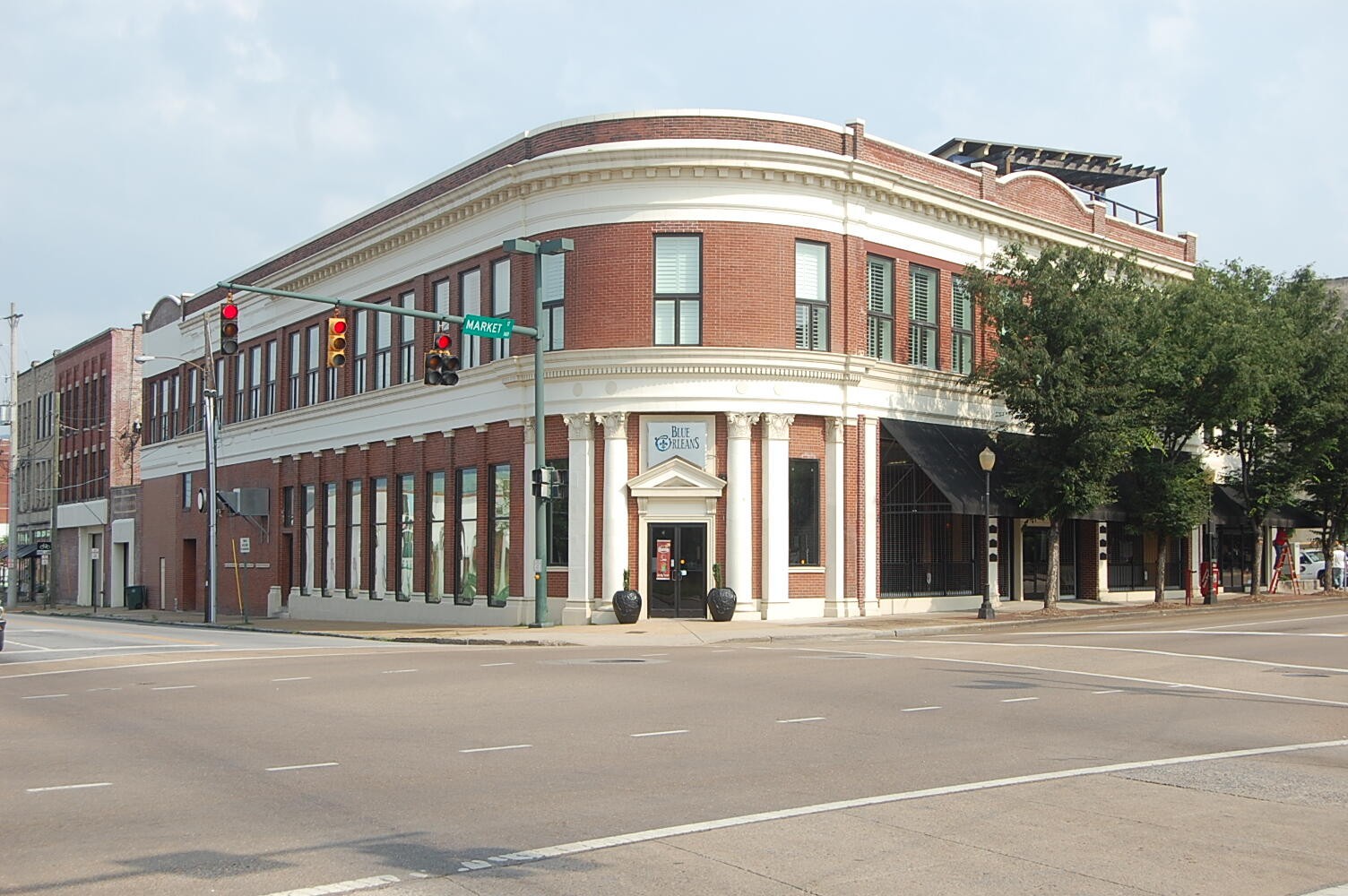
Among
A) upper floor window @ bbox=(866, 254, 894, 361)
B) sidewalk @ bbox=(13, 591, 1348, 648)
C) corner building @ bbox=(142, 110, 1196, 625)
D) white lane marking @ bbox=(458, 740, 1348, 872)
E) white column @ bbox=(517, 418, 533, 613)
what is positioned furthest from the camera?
upper floor window @ bbox=(866, 254, 894, 361)

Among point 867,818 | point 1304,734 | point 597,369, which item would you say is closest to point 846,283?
point 597,369

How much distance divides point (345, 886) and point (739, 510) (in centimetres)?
2569

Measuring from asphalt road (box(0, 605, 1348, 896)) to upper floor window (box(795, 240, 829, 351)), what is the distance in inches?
570

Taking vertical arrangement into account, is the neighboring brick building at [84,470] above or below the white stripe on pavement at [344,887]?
above

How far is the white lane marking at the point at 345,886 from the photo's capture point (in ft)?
23.4

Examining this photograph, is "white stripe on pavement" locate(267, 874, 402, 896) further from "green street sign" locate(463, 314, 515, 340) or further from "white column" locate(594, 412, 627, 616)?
"white column" locate(594, 412, 627, 616)

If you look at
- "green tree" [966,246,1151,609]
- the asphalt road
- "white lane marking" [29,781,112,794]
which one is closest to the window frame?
"green tree" [966,246,1151,609]

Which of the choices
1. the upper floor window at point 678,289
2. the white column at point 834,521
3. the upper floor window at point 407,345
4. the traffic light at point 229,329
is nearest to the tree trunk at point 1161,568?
the white column at point 834,521

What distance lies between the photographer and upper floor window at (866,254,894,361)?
3525 cm

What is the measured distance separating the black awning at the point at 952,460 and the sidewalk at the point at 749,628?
2872 millimetres

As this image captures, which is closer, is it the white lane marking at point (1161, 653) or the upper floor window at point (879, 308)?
the white lane marking at point (1161, 653)

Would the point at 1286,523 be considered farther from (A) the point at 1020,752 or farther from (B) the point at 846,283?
(A) the point at 1020,752

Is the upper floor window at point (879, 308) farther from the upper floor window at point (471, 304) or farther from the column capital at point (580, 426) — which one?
the upper floor window at point (471, 304)

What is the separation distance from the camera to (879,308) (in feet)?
117
